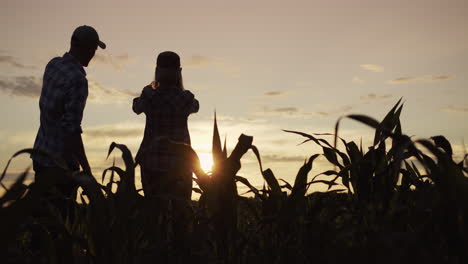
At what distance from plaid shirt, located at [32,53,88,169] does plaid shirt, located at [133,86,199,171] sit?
29.8 inches

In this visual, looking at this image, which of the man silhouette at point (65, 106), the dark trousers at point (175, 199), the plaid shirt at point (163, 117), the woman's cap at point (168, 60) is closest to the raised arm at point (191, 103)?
the plaid shirt at point (163, 117)

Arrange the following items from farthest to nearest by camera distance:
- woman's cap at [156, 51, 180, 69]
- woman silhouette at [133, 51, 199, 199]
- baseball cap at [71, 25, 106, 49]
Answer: woman silhouette at [133, 51, 199, 199], woman's cap at [156, 51, 180, 69], baseball cap at [71, 25, 106, 49]

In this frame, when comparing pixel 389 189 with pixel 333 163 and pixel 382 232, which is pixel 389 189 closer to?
pixel 333 163

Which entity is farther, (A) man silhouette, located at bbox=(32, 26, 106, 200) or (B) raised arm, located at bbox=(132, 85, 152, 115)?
(B) raised arm, located at bbox=(132, 85, 152, 115)

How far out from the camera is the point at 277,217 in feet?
8.61

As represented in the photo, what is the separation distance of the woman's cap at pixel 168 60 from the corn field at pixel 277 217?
2.36 metres

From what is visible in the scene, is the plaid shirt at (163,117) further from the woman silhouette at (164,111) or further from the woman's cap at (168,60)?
the woman's cap at (168,60)

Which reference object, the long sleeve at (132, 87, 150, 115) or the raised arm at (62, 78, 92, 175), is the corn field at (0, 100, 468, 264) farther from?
the long sleeve at (132, 87, 150, 115)

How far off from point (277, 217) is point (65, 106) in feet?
9.37

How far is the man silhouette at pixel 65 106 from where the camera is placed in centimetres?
471

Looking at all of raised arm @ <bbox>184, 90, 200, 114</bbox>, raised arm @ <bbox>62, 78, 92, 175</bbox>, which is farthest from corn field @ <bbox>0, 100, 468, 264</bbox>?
raised arm @ <bbox>184, 90, 200, 114</bbox>

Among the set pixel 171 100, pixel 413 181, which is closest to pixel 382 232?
pixel 413 181

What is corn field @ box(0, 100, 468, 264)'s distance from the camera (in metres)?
1.81

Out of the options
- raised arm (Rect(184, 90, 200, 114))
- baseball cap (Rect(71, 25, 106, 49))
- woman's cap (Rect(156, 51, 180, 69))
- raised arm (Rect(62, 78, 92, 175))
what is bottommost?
raised arm (Rect(62, 78, 92, 175))
